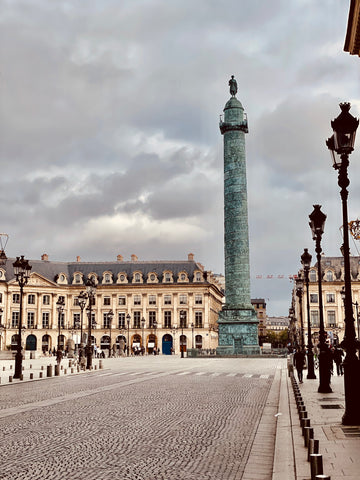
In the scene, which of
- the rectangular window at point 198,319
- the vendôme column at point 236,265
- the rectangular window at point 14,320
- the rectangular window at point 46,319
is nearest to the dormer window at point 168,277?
the rectangular window at point 198,319

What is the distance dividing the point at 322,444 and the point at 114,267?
94.8 m

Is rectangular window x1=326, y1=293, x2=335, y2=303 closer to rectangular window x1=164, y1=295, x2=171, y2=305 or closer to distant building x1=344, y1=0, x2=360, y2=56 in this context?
rectangular window x1=164, y1=295, x2=171, y2=305

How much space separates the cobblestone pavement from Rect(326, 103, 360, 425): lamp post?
1.87 metres

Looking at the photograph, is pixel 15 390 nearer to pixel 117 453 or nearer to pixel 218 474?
pixel 117 453

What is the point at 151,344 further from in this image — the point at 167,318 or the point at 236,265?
the point at 236,265

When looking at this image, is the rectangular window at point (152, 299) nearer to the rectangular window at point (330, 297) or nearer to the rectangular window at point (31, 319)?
the rectangular window at point (31, 319)

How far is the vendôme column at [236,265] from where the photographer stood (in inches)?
2392

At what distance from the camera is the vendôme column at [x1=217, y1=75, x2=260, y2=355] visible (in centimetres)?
6075

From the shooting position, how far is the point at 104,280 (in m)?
100

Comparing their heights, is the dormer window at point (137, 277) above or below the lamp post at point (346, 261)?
above

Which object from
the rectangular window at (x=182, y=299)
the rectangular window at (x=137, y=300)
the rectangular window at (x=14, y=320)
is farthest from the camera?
the rectangular window at (x=137, y=300)

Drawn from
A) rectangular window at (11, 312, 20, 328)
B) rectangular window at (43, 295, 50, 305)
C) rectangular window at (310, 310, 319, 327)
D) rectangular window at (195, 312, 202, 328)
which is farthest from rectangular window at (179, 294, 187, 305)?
rectangular window at (11, 312, 20, 328)

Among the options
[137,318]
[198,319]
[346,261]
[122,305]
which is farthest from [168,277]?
[346,261]

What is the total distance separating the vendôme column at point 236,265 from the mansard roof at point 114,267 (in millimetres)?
36269
